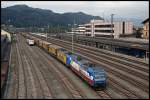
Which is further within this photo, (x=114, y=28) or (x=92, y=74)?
(x=114, y=28)

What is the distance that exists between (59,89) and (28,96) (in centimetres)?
499

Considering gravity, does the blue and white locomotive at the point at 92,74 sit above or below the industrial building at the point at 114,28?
below

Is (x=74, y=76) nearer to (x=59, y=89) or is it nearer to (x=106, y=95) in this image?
(x=59, y=89)

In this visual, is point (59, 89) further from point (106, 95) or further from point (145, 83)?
point (145, 83)

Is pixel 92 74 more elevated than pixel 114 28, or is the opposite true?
pixel 114 28

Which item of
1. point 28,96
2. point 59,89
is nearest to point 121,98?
point 59,89

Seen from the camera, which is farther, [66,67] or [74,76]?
[66,67]

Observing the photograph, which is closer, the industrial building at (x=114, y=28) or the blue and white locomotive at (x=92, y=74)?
the blue and white locomotive at (x=92, y=74)

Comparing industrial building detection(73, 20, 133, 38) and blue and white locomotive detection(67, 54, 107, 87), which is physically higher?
industrial building detection(73, 20, 133, 38)

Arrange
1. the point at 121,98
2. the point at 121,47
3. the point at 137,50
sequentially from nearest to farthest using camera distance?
the point at 121,98 < the point at 137,50 < the point at 121,47

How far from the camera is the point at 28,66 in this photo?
58.3m

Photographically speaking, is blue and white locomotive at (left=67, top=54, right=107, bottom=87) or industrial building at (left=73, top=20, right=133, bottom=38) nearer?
blue and white locomotive at (left=67, top=54, right=107, bottom=87)

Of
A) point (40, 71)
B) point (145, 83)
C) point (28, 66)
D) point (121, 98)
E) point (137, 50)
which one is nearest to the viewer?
point (121, 98)

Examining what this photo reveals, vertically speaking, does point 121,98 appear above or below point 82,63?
below
